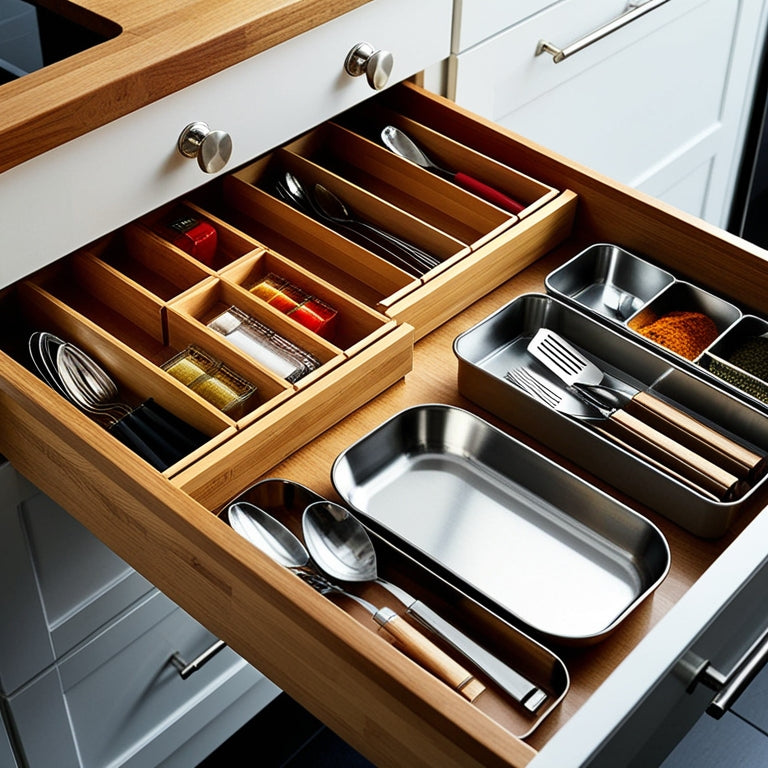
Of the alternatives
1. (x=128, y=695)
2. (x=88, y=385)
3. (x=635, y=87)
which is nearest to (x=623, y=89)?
(x=635, y=87)

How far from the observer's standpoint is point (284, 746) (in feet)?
5.37

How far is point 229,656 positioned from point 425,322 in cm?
64

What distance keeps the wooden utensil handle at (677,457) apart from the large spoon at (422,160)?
0.36 meters

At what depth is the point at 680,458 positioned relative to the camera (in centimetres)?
96

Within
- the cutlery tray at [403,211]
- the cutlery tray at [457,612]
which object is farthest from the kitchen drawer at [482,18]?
the cutlery tray at [457,612]

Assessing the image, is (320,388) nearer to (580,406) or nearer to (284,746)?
(580,406)

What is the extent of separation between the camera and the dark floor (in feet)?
5.30

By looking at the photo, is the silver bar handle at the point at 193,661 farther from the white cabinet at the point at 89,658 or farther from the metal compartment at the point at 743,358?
the metal compartment at the point at 743,358

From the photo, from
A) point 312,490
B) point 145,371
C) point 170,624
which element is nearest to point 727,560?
point 312,490

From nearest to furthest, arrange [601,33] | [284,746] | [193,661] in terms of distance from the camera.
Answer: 1. [193,661]
2. [601,33]
3. [284,746]

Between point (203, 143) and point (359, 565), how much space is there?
46cm

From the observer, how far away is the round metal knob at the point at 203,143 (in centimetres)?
108

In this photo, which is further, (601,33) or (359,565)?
(601,33)

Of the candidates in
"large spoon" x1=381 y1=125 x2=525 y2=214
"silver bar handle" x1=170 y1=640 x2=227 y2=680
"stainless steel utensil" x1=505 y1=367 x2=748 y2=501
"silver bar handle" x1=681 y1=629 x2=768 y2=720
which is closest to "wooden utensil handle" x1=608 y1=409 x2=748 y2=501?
"stainless steel utensil" x1=505 y1=367 x2=748 y2=501
